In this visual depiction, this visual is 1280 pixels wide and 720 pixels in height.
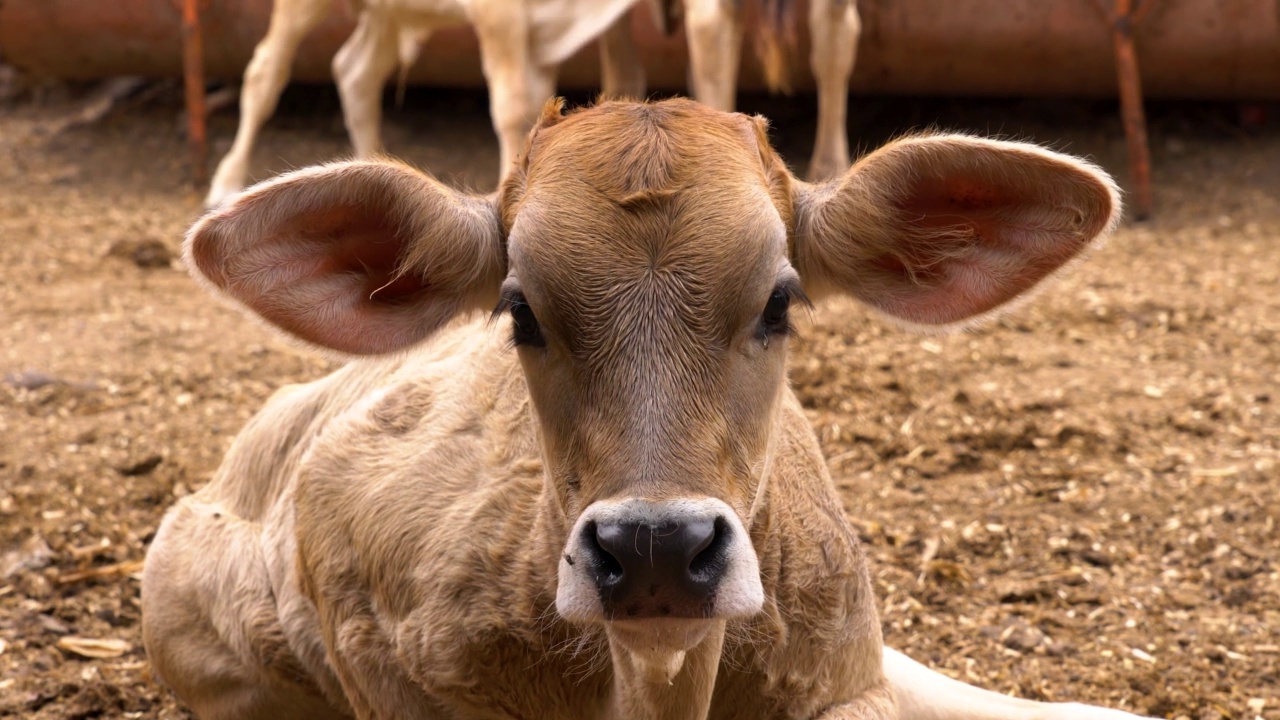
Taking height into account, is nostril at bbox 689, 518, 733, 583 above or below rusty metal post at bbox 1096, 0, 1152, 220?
below

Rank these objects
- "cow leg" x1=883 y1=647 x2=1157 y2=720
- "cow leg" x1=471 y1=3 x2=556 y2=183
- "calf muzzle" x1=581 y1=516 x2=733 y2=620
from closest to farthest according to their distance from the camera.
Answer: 1. "calf muzzle" x1=581 y1=516 x2=733 y2=620
2. "cow leg" x1=883 y1=647 x2=1157 y2=720
3. "cow leg" x1=471 y1=3 x2=556 y2=183

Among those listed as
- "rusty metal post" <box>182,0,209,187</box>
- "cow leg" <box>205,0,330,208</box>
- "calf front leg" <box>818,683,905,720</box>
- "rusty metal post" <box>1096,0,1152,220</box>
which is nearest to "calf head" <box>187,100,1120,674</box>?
"calf front leg" <box>818,683,905,720</box>

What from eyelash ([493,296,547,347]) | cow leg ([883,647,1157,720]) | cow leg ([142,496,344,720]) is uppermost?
eyelash ([493,296,547,347])

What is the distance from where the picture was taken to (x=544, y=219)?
2.67m

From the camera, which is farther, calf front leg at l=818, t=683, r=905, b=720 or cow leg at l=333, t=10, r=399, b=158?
cow leg at l=333, t=10, r=399, b=158

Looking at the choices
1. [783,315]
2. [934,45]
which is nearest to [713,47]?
[934,45]

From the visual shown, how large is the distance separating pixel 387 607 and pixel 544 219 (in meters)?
1.06

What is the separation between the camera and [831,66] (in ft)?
28.4

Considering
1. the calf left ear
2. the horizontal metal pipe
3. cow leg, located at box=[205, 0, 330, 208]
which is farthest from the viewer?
cow leg, located at box=[205, 0, 330, 208]

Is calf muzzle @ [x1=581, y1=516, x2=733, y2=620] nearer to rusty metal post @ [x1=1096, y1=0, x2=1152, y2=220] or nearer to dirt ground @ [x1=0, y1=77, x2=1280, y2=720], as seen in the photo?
dirt ground @ [x1=0, y1=77, x2=1280, y2=720]

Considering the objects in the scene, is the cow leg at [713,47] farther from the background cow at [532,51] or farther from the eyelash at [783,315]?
the eyelash at [783,315]

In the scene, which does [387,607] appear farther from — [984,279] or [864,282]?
[984,279]

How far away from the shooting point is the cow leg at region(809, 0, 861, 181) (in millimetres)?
8500

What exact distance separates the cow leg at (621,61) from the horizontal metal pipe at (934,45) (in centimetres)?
82
